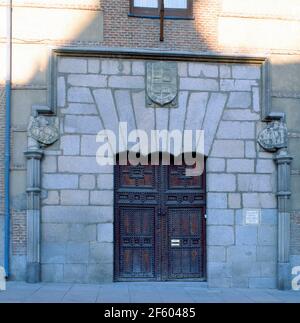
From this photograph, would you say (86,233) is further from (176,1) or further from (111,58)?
(176,1)

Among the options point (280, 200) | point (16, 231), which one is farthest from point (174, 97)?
point (16, 231)

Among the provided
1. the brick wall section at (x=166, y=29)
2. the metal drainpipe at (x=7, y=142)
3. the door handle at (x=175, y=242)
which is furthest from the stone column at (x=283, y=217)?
the metal drainpipe at (x=7, y=142)

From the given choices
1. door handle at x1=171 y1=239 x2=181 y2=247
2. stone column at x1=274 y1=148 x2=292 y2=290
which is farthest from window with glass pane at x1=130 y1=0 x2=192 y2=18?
door handle at x1=171 y1=239 x2=181 y2=247

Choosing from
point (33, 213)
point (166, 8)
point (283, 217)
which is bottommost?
point (283, 217)

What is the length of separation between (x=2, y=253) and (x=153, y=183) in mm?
3763

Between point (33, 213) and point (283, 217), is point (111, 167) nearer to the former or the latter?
point (33, 213)

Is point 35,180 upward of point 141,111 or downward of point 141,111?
downward

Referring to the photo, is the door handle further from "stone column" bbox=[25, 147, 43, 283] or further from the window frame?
the window frame

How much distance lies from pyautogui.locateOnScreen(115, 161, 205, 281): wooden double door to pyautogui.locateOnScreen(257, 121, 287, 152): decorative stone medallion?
66.2 inches

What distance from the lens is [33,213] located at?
1099 centimetres

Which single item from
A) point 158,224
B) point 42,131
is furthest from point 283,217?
point 42,131

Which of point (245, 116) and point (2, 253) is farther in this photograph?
point (245, 116)

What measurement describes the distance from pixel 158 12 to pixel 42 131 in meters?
3.93

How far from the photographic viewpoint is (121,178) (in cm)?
1161
